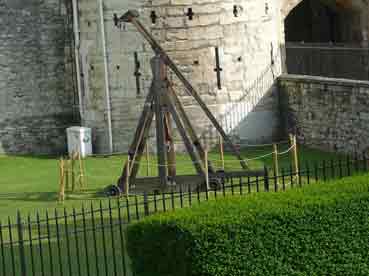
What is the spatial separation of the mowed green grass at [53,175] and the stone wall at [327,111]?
0.35 meters

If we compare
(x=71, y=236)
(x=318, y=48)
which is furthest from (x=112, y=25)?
(x=71, y=236)

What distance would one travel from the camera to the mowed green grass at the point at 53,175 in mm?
17969

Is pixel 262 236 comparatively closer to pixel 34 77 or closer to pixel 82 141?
pixel 82 141

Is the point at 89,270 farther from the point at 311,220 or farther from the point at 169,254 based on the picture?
the point at 311,220

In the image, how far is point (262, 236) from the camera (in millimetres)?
11156

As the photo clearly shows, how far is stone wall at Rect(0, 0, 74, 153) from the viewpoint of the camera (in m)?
24.5

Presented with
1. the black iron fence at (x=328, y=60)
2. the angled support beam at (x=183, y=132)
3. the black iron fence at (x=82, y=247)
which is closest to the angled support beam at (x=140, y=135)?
the angled support beam at (x=183, y=132)

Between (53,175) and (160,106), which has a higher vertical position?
(160,106)

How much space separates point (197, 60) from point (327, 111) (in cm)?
287

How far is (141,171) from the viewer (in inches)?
811

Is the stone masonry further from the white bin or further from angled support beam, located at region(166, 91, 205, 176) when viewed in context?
angled support beam, located at region(166, 91, 205, 176)

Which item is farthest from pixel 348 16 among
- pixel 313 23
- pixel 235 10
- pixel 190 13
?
pixel 190 13

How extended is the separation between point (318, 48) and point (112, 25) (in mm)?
6584

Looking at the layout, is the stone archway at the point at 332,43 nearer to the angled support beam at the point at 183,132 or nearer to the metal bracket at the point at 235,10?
the metal bracket at the point at 235,10
